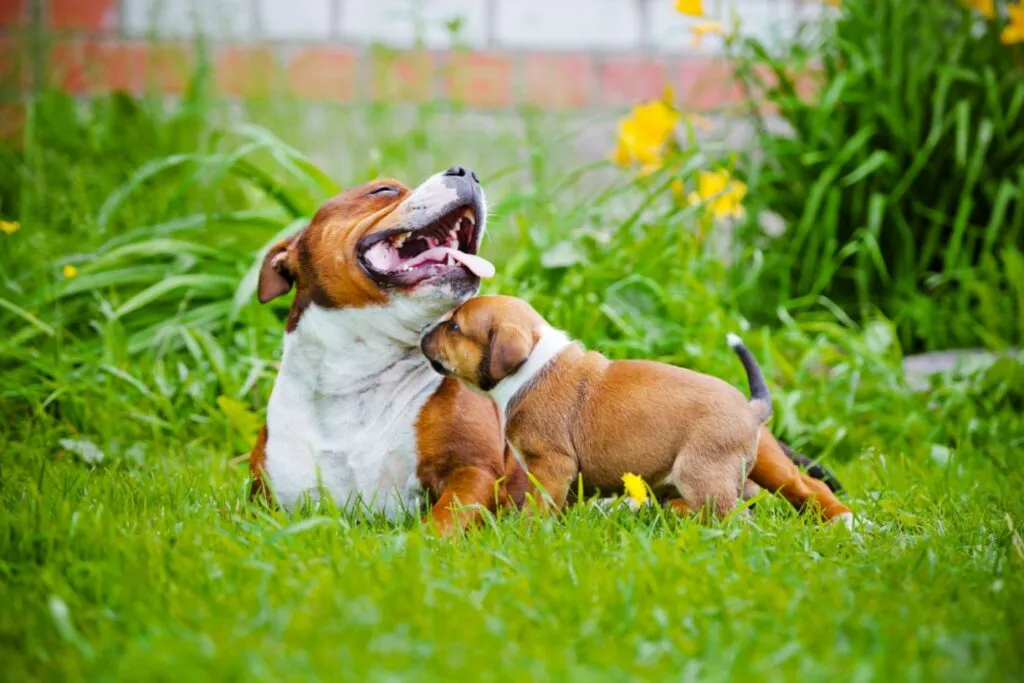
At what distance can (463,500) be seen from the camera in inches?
115

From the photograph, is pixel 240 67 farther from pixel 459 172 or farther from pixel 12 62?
pixel 459 172

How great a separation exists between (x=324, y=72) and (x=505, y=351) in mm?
3892

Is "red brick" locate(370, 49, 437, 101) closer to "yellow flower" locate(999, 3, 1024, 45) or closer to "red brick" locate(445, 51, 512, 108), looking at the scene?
"red brick" locate(445, 51, 512, 108)

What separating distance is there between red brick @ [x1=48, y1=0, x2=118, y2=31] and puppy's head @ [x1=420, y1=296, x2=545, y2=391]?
4.16 m

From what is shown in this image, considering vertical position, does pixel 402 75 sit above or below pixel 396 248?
above

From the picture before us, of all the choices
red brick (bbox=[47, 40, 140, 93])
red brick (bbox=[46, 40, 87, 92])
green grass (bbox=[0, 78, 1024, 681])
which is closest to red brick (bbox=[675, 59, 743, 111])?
green grass (bbox=[0, 78, 1024, 681])

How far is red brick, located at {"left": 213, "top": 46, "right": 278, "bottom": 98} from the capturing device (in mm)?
6309

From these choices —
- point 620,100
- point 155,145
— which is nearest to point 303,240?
point 155,145

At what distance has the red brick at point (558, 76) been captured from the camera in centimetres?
643

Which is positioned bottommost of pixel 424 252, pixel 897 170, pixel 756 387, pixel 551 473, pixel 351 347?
pixel 551 473

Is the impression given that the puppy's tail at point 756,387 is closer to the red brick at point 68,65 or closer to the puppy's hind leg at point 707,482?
the puppy's hind leg at point 707,482

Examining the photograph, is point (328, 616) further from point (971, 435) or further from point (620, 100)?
point (620, 100)

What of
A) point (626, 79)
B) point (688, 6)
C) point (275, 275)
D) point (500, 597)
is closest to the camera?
point (500, 597)

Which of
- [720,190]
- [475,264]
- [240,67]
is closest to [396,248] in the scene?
[475,264]
